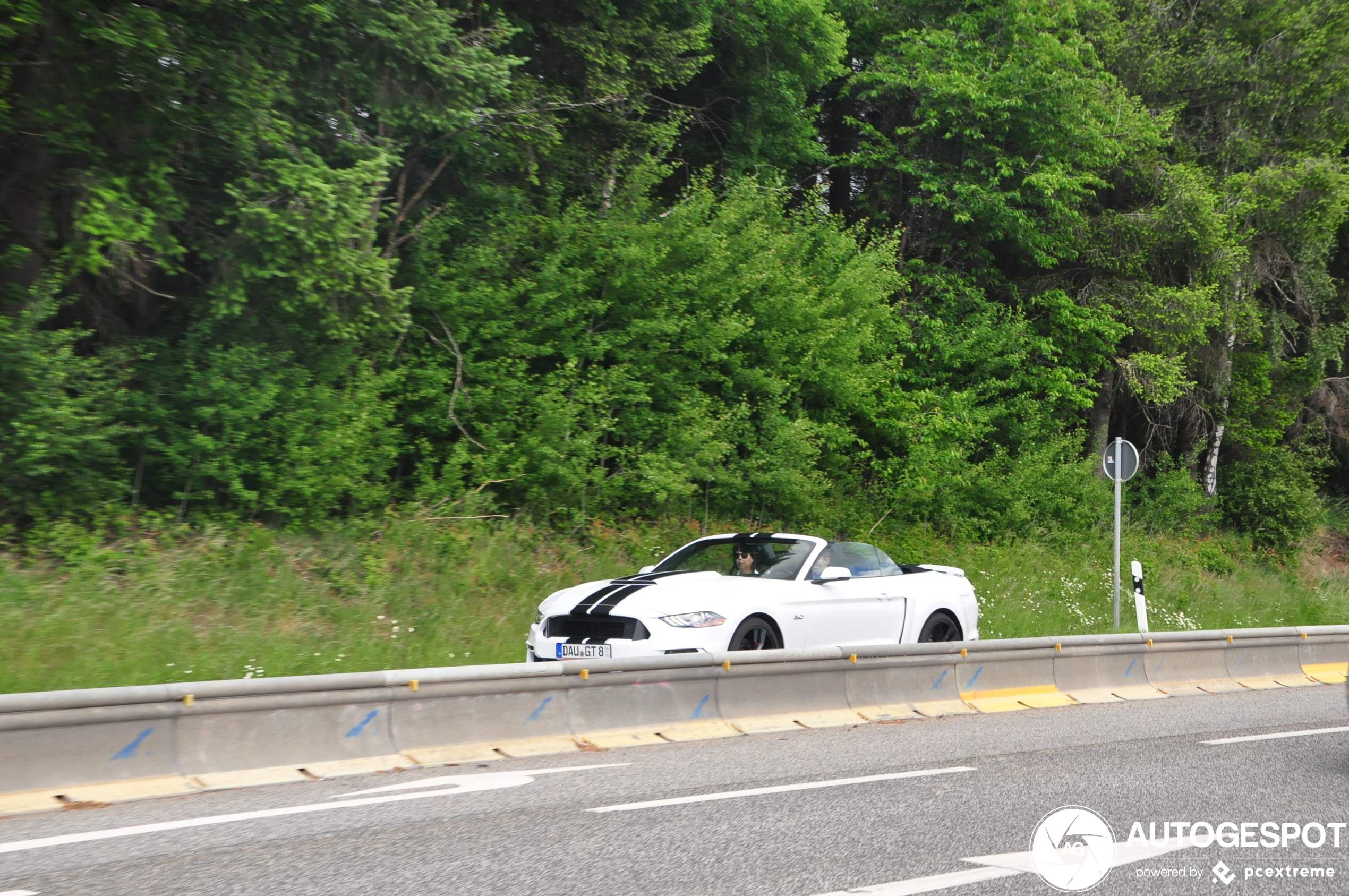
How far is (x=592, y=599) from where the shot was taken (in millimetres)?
10125

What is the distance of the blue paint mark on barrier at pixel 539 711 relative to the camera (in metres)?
8.38

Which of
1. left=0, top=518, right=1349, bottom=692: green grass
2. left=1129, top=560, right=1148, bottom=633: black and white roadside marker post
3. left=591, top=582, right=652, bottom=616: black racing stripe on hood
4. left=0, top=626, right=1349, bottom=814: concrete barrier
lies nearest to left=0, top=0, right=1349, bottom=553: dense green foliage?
A: left=0, top=518, right=1349, bottom=692: green grass

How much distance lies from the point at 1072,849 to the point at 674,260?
1377cm

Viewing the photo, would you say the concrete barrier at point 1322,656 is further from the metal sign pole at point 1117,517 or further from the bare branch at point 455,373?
the bare branch at point 455,373

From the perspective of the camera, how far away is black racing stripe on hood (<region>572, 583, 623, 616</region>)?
10.0 m

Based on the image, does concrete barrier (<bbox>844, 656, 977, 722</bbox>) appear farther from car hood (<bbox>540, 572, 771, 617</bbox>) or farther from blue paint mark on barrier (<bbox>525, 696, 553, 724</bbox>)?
blue paint mark on barrier (<bbox>525, 696, 553, 724</bbox>)

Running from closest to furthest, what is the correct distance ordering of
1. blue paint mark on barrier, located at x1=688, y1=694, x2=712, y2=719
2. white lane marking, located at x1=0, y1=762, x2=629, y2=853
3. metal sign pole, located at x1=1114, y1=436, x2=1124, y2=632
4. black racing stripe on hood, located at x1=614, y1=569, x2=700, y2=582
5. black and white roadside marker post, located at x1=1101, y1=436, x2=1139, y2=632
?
white lane marking, located at x1=0, y1=762, x2=629, y2=853 < blue paint mark on barrier, located at x1=688, y1=694, x2=712, y2=719 < black racing stripe on hood, located at x1=614, y1=569, x2=700, y2=582 < metal sign pole, located at x1=1114, y1=436, x2=1124, y2=632 < black and white roadside marker post, located at x1=1101, y1=436, x2=1139, y2=632

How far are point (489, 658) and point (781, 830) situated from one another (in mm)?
6458

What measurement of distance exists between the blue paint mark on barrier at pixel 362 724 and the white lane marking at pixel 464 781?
25.9 inches

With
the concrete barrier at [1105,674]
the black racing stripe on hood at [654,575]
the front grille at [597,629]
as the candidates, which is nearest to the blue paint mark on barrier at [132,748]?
the front grille at [597,629]

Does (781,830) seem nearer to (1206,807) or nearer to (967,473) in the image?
(1206,807)

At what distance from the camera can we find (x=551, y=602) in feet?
34.2

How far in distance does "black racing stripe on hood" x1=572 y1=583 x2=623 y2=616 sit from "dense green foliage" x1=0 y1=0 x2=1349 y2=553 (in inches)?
199

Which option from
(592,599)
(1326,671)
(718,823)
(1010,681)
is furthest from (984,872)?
(1326,671)
